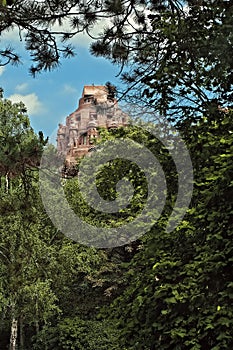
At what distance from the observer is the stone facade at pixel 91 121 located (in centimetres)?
A: 350

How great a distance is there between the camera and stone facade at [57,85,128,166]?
11.5 ft

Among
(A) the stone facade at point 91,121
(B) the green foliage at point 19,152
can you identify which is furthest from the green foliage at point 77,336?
(B) the green foliage at point 19,152

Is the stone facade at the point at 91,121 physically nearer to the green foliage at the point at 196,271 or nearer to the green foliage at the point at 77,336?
the green foliage at the point at 196,271

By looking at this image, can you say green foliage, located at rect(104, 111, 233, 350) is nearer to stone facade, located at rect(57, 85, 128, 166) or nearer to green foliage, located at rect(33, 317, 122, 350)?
stone facade, located at rect(57, 85, 128, 166)

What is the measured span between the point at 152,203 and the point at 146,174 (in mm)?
333

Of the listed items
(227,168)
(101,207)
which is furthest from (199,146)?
(101,207)

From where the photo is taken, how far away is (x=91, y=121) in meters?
16.6

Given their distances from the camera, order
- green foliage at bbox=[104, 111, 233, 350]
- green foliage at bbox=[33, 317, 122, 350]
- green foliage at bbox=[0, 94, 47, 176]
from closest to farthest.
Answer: green foliage at bbox=[0, 94, 47, 176] → green foliage at bbox=[104, 111, 233, 350] → green foliage at bbox=[33, 317, 122, 350]

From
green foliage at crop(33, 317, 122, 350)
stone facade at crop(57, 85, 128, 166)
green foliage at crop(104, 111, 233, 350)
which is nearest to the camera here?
green foliage at crop(104, 111, 233, 350)

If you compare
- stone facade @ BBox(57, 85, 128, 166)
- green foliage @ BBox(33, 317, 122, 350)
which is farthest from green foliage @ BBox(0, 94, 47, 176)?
green foliage @ BBox(33, 317, 122, 350)

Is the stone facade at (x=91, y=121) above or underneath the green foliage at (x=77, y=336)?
above

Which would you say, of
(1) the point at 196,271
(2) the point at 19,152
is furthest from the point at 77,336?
(2) the point at 19,152

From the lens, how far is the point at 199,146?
3555 mm

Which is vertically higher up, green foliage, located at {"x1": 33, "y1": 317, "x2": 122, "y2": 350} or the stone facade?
the stone facade
